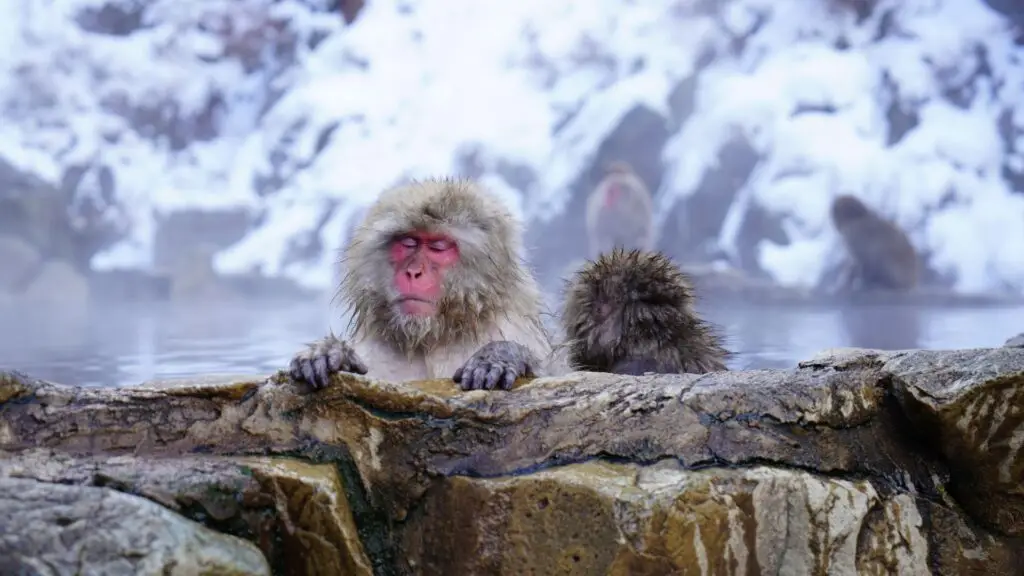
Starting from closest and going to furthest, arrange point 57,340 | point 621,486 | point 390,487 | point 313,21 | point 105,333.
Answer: point 621,486 < point 390,487 < point 57,340 < point 105,333 < point 313,21

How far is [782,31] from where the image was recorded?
27.9ft

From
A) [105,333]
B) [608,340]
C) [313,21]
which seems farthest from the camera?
[313,21]

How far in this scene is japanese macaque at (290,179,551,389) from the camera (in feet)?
7.80

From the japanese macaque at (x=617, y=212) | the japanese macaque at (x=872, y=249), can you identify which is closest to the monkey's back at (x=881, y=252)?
the japanese macaque at (x=872, y=249)

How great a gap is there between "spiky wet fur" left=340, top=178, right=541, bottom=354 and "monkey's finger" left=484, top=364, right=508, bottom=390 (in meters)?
0.46

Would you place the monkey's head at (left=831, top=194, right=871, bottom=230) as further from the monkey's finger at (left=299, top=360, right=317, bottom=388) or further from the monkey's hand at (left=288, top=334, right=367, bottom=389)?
the monkey's finger at (left=299, top=360, right=317, bottom=388)

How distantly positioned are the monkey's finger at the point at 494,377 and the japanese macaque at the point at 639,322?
0.69 m

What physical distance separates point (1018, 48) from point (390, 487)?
7.14 m

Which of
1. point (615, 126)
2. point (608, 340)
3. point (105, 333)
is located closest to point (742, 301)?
point (615, 126)

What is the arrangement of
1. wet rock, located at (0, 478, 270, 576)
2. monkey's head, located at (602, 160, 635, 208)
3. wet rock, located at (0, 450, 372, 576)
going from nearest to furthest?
1. wet rock, located at (0, 478, 270, 576)
2. wet rock, located at (0, 450, 372, 576)
3. monkey's head, located at (602, 160, 635, 208)

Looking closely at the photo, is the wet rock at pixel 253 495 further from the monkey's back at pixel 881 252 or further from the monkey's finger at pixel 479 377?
the monkey's back at pixel 881 252

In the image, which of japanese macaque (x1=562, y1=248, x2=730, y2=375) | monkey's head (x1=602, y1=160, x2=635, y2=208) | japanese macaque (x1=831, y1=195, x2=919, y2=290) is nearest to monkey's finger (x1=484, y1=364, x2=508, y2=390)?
japanese macaque (x1=562, y1=248, x2=730, y2=375)

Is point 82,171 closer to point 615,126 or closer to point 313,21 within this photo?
point 313,21

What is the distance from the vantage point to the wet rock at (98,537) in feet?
4.55
